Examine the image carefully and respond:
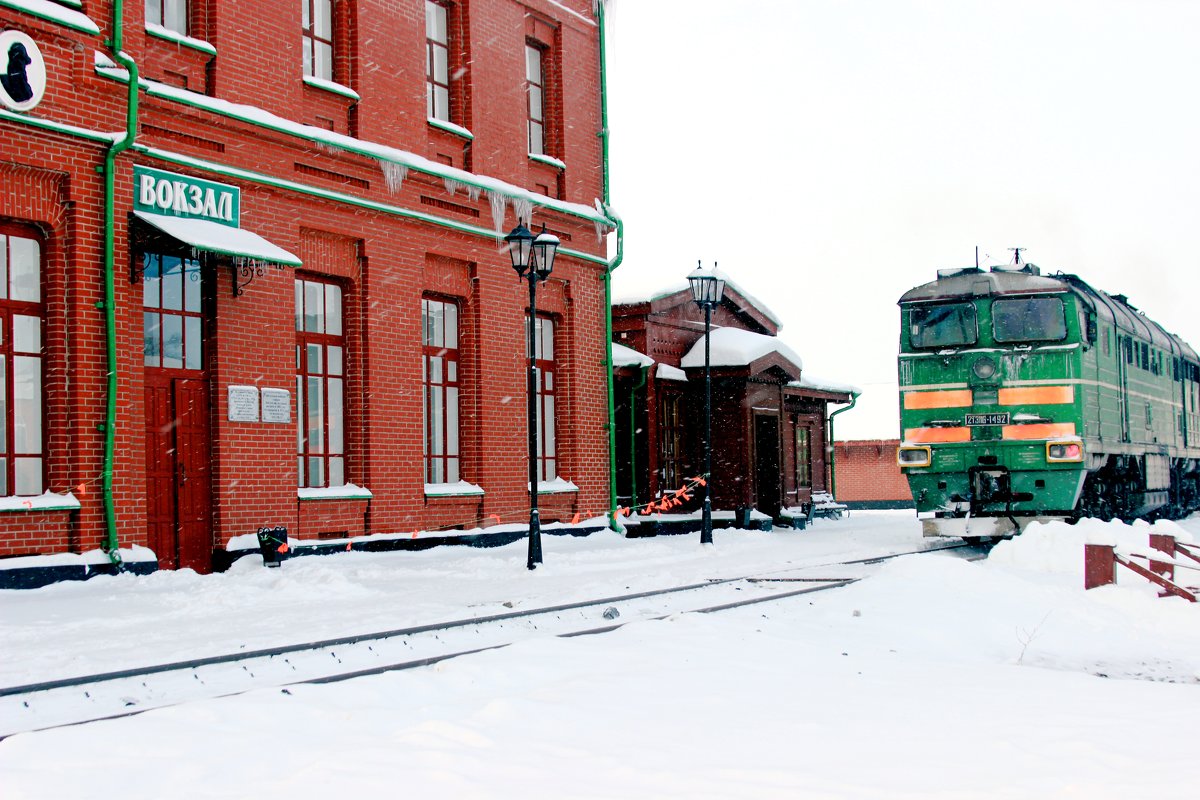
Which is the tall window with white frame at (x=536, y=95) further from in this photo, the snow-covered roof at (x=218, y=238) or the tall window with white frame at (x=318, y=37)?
the snow-covered roof at (x=218, y=238)

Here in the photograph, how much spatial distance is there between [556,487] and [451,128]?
216 inches

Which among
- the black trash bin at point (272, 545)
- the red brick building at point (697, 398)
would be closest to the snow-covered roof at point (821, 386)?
the red brick building at point (697, 398)

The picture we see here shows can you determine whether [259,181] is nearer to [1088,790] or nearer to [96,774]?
[96,774]

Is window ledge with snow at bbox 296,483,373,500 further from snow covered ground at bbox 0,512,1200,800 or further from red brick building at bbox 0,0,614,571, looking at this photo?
snow covered ground at bbox 0,512,1200,800

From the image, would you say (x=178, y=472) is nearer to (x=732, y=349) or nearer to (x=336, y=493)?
(x=336, y=493)

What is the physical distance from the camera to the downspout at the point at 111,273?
12.2m

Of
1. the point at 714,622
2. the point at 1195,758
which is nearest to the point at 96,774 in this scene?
the point at 1195,758

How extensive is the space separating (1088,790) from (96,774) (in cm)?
398

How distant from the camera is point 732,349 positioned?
23.4 m

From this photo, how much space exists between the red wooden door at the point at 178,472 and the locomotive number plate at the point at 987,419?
404 inches

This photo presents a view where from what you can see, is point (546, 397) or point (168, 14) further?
point (546, 397)

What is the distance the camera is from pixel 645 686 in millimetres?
7059

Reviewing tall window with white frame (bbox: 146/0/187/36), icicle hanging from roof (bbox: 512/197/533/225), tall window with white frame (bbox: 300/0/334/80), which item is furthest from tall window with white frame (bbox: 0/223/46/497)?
icicle hanging from roof (bbox: 512/197/533/225)

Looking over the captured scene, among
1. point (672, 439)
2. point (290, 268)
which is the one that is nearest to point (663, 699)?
point (290, 268)
